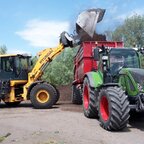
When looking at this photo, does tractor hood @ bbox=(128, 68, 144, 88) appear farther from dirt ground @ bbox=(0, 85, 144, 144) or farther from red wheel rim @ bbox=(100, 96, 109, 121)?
dirt ground @ bbox=(0, 85, 144, 144)

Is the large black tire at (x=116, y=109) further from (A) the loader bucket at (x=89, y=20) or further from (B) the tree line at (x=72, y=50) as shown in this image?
(B) the tree line at (x=72, y=50)

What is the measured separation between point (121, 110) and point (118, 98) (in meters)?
0.35

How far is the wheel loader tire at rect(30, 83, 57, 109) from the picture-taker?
18016 millimetres

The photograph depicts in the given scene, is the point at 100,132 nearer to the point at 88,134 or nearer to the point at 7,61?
the point at 88,134

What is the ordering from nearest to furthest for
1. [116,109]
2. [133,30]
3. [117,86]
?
[116,109] → [117,86] → [133,30]

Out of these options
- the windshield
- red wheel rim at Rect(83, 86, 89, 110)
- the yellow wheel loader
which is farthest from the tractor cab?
the windshield

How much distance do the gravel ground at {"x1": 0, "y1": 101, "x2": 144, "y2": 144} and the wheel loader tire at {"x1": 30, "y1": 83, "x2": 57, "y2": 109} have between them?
4109 mm

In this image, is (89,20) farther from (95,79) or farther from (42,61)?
(95,79)

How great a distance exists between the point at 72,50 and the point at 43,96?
1272cm

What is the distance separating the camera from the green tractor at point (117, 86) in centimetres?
1026

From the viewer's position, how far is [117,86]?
11.1 meters

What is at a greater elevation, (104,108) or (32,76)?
(32,76)

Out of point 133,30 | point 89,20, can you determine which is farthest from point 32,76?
point 133,30

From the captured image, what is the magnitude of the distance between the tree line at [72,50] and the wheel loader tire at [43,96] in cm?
929
